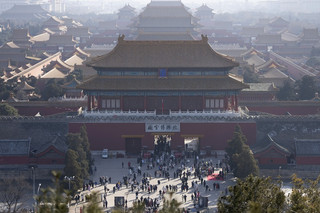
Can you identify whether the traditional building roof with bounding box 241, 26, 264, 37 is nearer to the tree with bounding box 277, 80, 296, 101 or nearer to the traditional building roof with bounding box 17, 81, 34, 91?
the tree with bounding box 277, 80, 296, 101

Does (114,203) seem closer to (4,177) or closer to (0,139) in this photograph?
(4,177)

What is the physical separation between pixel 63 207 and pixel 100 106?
3375 centimetres

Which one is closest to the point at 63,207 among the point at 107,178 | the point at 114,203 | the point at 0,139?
the point at 114,203

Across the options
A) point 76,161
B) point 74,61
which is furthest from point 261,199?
point 74,61

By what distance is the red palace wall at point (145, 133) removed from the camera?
4684 cm

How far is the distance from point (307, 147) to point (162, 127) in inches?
436

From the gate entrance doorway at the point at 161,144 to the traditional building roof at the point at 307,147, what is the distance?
9.92 meters

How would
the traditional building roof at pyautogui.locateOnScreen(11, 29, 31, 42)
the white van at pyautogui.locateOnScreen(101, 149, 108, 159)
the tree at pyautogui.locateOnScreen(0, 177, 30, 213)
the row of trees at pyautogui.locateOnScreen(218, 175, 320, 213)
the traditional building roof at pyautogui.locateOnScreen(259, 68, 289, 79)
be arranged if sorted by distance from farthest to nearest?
the traditional building roof at pyautogui.locateOnScreen(11, 29, 31, 42) → the traditional building roof at pyautogui.locateOnScreen(259, 68, 289, 79) → the white van at pyautogui.locateOnScreen(101, 149, 108, 159) → the tree at pyautogui.locateOnScreen(0, 177, 30, 213) → the row of trees at pyautogui.locateOnScreen(218, 175, 320, 213)

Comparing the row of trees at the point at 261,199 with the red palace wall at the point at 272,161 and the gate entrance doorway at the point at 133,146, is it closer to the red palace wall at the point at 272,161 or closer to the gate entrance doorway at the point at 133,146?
the red palace wall at the point at 272,161

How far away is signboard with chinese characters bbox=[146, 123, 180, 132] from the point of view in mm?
46719

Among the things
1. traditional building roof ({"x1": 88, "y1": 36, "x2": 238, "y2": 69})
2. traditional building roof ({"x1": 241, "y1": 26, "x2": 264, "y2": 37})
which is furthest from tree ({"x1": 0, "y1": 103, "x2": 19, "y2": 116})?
traditional building roof ({"x1": 241, "y1": 26, "x2": 264, "y2": 37})

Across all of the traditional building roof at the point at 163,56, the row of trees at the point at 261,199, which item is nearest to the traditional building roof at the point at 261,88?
the traditional building roof at the point at 163,56

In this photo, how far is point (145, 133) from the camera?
1845 inches

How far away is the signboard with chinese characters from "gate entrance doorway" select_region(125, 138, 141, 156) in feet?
4.37
